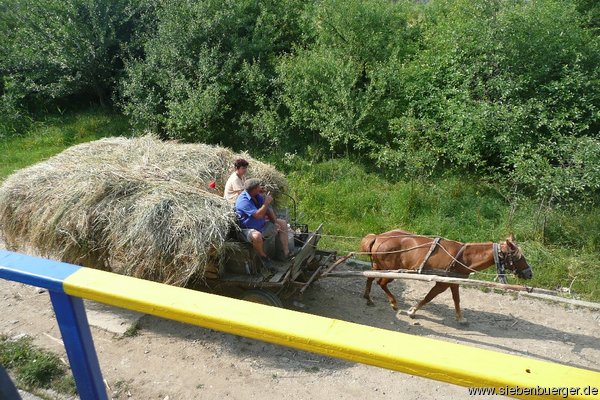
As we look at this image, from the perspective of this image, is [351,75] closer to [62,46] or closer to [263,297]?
[263,297]

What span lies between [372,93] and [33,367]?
29.1 ft

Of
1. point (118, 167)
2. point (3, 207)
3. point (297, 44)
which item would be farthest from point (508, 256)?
point (297, 44)

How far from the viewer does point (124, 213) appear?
20.2 feet

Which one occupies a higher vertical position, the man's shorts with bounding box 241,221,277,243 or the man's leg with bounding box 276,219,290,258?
the man's shorts with bounding box 241,221,277,243

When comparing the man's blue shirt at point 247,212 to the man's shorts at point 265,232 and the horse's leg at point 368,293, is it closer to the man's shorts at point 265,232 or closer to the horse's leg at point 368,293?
the man's shorts at point 265,232

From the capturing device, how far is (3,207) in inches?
271

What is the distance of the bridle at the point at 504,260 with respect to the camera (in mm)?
6707

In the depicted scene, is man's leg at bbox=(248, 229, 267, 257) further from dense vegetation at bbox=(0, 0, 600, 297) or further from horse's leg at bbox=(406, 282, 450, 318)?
dense vegetation at bbox=(0, 0, 600, 297)

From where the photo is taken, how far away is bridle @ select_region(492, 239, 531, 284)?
22.0 ft

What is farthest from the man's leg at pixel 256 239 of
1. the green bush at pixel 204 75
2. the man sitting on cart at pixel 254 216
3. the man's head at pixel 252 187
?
the green bush at pixel 204 75

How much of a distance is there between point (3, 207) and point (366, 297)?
17.0 feet

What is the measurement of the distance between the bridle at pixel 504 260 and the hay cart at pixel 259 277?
238cm

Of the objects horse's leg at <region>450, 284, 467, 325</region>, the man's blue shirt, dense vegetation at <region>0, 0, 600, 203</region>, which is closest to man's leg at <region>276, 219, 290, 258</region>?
the man's blue shirt

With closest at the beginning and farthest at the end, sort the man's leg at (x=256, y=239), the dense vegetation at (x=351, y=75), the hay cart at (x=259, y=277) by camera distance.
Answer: the man's leg at (x=256, y=239) < the hay cart at (x=259, y=277) < the dense vegetation at (x=351, y=75)
